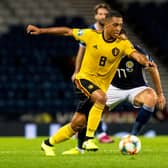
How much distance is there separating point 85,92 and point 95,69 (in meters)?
0.31

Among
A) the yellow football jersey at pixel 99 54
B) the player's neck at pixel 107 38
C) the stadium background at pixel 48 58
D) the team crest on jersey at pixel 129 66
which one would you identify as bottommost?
the stadium background at pixel 48 58

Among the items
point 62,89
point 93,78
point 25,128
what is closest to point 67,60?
point 62,89

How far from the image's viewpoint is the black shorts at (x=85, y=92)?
9.02m

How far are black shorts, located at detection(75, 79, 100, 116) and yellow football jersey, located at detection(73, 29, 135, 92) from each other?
0.30ft

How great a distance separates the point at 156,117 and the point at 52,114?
239 centimetres

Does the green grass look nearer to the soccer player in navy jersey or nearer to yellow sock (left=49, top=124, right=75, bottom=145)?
yellow sock (left=49, top=124, right=75, bottom=145)

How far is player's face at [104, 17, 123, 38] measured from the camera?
29.4 ft

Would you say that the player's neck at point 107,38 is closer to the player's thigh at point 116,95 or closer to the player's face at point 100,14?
the player's thigh at point 116,95

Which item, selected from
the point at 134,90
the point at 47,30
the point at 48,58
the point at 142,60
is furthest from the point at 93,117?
the point at 48,58

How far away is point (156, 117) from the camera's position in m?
18.3

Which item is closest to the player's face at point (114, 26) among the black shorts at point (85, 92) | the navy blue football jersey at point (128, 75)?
the black shorts at point (85, 92)

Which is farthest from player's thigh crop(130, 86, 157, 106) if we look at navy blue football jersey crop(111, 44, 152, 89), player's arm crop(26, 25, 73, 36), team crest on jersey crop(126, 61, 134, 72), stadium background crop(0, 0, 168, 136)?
stadium background crop(0, 0, 168, 136)

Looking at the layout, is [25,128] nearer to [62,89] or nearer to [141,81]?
[62,89]

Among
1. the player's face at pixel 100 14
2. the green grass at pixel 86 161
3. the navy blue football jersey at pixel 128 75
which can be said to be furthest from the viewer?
the player's face at pixel 100 14
